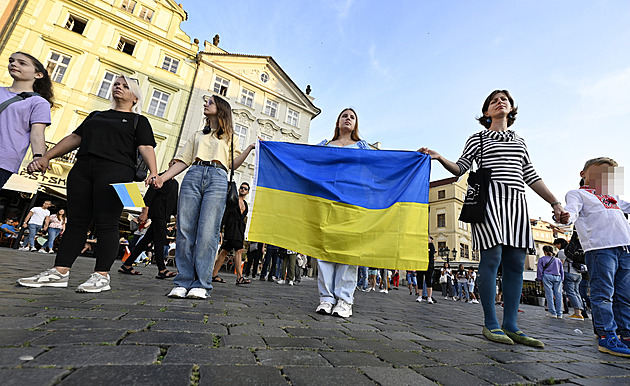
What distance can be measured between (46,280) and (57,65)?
20244mm

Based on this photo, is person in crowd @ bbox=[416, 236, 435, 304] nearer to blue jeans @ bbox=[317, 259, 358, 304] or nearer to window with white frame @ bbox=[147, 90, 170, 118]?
blue jeans @ bbox=[317, 259, 358, 304]

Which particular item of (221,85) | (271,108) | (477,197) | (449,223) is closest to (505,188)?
(477,197)

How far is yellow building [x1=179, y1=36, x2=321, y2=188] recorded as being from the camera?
21.3 metres

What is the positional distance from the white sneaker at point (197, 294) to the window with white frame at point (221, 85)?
2138 cm

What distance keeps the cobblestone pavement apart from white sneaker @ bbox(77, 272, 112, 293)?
16cm

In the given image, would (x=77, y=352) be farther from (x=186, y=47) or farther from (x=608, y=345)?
(x=186, y=47)

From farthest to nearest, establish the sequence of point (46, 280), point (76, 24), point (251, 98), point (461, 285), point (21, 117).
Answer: point (251, 98)
point (76, 24)
point (461, 285)
point (21, 117)
point (46, 280)

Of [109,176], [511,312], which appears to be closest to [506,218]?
[511,312]

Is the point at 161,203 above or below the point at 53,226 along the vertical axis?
above

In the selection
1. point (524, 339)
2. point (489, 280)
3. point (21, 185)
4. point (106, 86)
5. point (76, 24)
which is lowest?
point (524, 339)

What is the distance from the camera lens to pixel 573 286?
25.7 feet

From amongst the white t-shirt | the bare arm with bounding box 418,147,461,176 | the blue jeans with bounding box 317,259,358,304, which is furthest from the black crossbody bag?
the white t-shirt

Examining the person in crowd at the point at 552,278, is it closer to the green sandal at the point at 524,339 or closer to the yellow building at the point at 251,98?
the green sandal at the point at 524,339

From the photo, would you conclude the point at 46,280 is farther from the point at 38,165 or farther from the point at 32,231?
the point at 32,231
